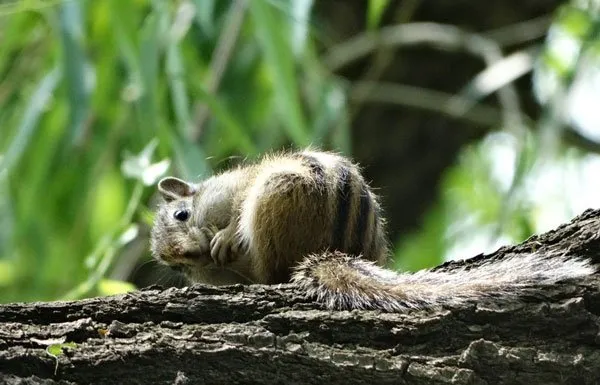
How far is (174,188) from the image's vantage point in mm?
3330

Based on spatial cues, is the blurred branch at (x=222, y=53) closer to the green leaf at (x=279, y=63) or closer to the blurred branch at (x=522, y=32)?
the green leaf at (x=279, y=63)

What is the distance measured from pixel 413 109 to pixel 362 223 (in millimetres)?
3057

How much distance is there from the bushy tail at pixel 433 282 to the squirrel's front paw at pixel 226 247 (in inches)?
18.5

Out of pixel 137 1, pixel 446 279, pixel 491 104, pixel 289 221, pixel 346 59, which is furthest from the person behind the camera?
pixel 491 104

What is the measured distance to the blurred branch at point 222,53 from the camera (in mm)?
3961

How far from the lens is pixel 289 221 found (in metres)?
2.45

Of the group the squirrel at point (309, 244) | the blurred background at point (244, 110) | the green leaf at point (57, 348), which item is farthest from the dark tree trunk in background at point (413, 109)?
the green leaf at point (57, 348)

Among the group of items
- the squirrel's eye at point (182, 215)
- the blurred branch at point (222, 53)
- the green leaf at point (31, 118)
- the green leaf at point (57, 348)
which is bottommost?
the green leaf at point (57, 348)

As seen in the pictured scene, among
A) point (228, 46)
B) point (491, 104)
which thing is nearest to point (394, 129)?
point (491, 104)

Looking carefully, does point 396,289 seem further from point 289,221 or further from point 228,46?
point 228,46

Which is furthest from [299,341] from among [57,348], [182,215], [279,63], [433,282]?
[279,63]

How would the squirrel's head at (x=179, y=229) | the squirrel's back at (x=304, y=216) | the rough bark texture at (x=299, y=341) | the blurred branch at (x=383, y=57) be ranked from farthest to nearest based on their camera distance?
the blurred branch at (x=383, y=57) → the squirrel's head at (x=179, y=229) → the squirrel's back at (x=304, y=216) → the rough bark texture at (x=299, y=341)

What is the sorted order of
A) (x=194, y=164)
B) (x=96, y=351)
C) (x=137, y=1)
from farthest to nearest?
(x=137, y=1), (x=194, y=164), (x=96, y=351)

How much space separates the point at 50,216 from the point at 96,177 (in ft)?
0.73
